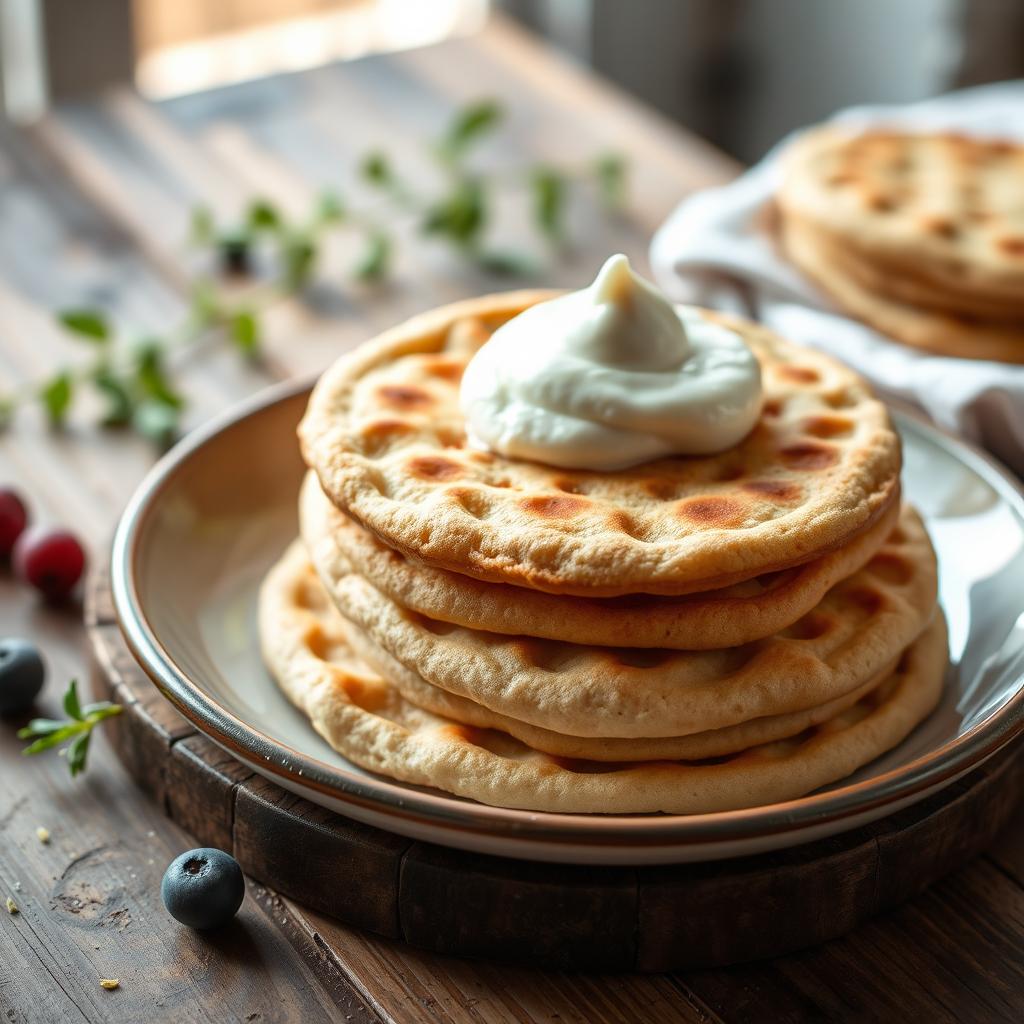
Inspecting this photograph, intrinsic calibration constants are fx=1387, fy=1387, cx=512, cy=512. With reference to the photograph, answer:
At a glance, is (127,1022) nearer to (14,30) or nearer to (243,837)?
(243,837)

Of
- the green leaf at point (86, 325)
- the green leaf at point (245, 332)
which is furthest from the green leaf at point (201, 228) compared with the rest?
the green leaf at point (86, 325)

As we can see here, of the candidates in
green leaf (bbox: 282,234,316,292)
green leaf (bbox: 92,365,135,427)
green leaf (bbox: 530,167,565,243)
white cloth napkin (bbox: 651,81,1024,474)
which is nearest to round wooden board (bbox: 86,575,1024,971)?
white cloth napkin (bbox: 651,81,1024,474)

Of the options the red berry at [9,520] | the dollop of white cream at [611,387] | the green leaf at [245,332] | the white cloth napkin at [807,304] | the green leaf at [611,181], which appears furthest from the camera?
the green leaf at [611,181]

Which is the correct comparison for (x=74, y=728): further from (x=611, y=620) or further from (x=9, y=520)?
(x=611, y=620)

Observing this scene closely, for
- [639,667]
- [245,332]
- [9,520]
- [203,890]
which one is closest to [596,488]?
[639,667]

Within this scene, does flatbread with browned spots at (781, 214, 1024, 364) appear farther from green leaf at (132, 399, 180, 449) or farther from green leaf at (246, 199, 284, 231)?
green leaf at (132, 399, 180, 449)

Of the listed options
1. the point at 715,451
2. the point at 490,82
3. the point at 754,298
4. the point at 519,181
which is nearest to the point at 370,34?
the point at 490,82

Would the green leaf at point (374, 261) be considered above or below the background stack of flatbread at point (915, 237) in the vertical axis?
below

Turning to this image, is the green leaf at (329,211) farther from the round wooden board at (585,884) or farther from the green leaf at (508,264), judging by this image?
the round wooden board at (585,884)
